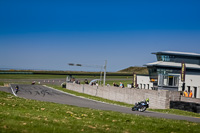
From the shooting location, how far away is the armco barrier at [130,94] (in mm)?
32244

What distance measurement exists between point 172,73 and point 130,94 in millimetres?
14338

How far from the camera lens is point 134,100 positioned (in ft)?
132

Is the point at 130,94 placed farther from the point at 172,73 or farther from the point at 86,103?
the point at 172,73

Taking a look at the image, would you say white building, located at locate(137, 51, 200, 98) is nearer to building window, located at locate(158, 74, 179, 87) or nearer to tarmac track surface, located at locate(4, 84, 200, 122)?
building window, located at locate(158, 74, 179, 87)

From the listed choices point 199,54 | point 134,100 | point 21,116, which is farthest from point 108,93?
point 21,116

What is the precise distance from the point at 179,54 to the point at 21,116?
166ft

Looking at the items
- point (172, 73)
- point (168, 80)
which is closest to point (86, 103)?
point (168, 80)

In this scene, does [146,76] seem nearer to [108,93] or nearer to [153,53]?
[153,53]

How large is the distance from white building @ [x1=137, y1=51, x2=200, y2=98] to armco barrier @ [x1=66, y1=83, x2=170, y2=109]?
8.26 m

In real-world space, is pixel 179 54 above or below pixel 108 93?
above

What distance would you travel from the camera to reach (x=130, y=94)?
4175 centimetres

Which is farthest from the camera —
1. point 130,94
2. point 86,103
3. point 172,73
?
point 172,73

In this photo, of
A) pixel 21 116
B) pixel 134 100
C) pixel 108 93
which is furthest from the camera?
pixel 108 93

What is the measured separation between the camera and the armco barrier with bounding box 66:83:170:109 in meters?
32.2
